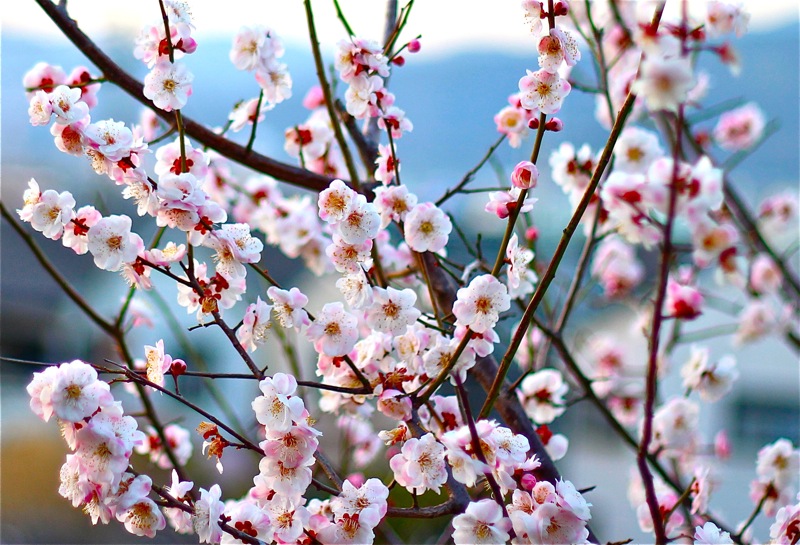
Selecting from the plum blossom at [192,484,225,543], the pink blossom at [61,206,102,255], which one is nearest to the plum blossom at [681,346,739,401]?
the plum blossom at [192,484,225,543]

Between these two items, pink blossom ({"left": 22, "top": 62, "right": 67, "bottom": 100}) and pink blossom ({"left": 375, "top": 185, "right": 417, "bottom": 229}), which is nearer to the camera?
pink blossom ({"left": 375, "top": 185, "right": 417, "bottom": 229})

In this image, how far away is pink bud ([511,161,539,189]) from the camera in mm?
851

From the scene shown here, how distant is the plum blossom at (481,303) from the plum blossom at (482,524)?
0.19 metres

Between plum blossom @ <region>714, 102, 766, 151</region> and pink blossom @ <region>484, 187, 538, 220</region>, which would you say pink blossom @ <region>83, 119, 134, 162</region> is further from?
plum blossom @ <region>714, 102, 766, 151</region>

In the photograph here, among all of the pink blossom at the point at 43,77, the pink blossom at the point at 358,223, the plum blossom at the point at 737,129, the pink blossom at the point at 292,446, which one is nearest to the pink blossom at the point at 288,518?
the pink blossom at the point at 292,446

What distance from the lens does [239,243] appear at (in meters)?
0.87

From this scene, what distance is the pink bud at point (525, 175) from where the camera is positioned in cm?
85

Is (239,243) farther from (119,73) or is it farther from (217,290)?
(119,73)

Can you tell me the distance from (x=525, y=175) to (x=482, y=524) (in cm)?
37

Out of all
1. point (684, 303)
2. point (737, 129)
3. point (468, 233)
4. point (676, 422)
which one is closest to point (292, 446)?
point (684, 303)

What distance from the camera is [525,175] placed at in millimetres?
863

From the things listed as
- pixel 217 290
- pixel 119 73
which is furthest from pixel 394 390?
pixel 119 73

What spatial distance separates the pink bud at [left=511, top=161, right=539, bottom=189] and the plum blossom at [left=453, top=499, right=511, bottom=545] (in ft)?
1.13

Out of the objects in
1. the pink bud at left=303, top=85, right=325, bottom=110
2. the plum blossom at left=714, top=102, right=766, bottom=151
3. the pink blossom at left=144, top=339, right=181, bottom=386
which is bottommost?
the pink blossom at left=144, top=339, right=181, bottom=386
